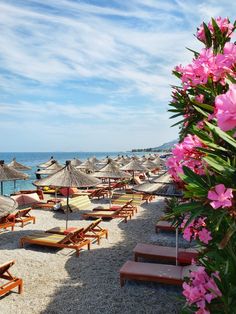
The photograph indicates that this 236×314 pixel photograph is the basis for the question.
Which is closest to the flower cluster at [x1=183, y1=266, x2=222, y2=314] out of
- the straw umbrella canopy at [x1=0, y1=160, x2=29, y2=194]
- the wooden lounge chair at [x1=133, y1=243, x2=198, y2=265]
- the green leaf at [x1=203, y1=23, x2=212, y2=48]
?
the green leaf at [x1=203, y1=23, x2=212, y2=48]

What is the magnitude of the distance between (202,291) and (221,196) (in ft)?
4.36

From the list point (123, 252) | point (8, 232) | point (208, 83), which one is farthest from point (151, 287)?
point (8, 232)

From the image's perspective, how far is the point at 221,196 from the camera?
6.02 ft

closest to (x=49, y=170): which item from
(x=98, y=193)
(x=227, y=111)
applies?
(x=98, y=193)

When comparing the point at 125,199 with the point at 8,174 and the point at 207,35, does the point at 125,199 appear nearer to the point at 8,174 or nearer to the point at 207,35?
the point at 8,174

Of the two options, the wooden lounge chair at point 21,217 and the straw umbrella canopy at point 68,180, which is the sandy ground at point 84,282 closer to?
the wooden lounge chair at point 21,217

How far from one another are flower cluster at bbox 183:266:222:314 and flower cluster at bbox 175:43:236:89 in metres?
1.78

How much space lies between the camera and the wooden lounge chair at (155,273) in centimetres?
697

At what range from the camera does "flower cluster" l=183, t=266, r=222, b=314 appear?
2.67 meters

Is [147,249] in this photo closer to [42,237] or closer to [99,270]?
[99,270]

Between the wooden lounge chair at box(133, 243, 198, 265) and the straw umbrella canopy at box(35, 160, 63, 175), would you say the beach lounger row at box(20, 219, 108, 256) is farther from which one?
the straw umbrella canopy at box(35, 160, 63, 175)

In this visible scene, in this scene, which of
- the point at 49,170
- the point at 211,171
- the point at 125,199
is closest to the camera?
the point at 211,171

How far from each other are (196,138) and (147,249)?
7105mm

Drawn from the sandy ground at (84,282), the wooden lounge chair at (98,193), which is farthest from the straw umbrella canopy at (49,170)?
the sandy ground at (84,282)
